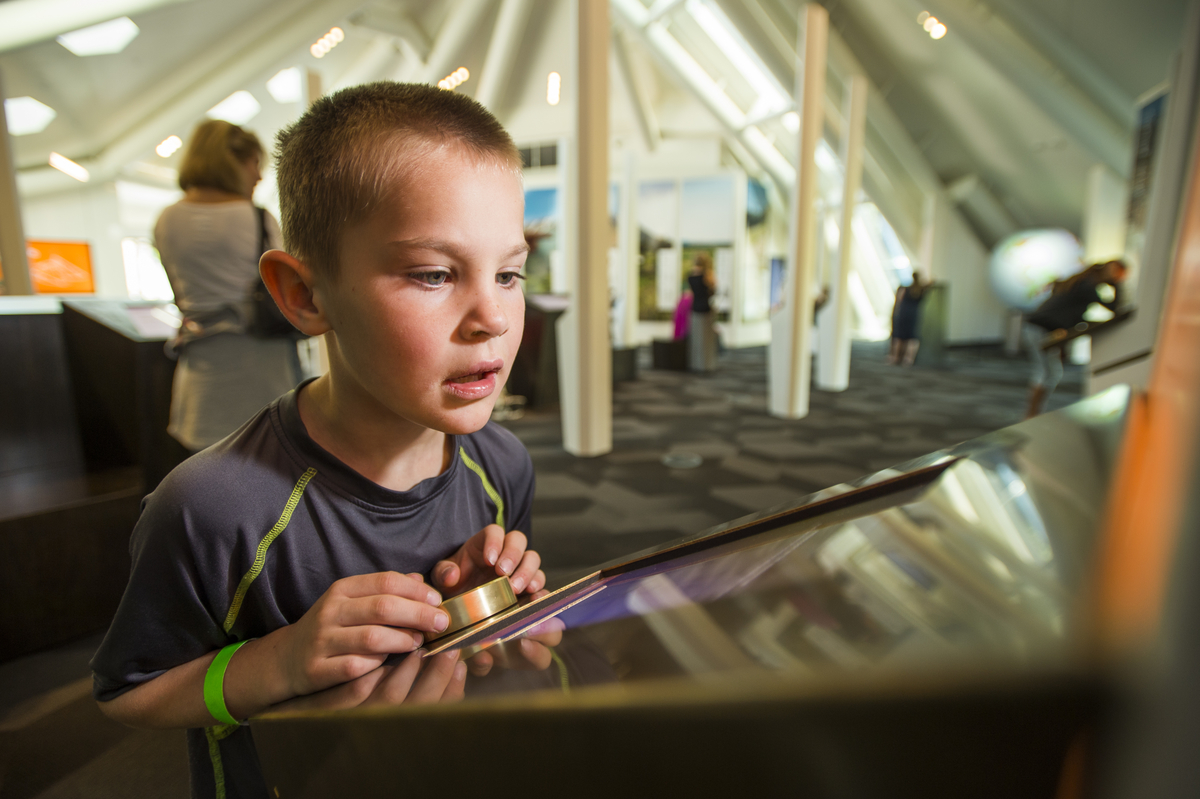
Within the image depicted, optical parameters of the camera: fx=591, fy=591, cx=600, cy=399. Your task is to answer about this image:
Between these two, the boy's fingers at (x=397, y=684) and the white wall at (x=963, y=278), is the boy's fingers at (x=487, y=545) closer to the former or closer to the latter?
the boy's fingers at (x=397, y=684)

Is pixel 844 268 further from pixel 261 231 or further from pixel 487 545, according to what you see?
pixel 487 545

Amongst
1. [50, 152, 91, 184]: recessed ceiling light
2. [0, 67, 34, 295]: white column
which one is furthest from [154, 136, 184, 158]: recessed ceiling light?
[0, 67, 34, 295]: white column

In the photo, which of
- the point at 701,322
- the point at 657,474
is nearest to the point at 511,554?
the point at 657,474

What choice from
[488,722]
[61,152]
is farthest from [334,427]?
[61,152]

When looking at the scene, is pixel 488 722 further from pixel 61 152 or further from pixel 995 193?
pixel 995 193

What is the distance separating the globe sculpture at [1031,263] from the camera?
870 cm

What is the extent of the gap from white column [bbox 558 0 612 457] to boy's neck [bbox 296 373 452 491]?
3.07 m

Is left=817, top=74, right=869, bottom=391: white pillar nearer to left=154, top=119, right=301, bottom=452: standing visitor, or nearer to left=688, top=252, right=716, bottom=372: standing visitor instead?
left=688, top=252, right=716, bottom=372: standing visitor

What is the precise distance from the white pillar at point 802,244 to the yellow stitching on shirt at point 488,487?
4.63m

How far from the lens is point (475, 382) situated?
1.99ft

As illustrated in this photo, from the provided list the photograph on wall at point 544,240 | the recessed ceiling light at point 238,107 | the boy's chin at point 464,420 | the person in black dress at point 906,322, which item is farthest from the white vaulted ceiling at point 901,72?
the boy's chin at point 464,420

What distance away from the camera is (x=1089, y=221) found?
26.9ft

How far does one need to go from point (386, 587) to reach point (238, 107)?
11581 mm

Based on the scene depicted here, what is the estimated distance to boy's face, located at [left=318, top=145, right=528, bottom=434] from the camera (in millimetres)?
564
